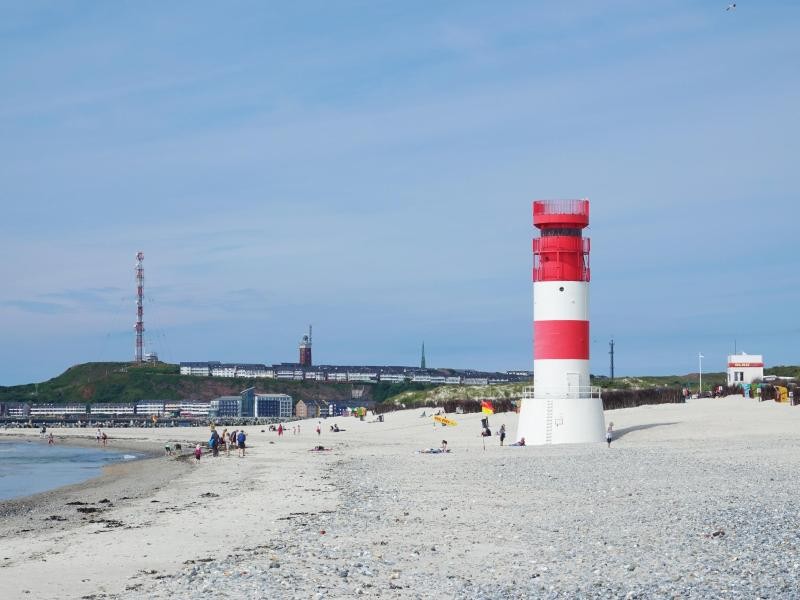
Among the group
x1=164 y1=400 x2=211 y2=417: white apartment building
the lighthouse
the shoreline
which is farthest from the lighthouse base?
x1=164 y1=400 x2=211 y2=417: white apartment building

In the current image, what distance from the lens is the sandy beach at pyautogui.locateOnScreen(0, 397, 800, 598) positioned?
12.5 m

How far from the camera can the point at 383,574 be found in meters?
13.3

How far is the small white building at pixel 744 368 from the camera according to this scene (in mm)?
72500

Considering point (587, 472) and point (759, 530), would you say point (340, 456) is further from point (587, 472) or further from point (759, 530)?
point (759, 530)

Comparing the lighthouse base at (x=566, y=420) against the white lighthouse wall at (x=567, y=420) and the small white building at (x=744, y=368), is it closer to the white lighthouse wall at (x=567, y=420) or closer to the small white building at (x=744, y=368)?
the white lighthouse wall at (x=567, y=420)

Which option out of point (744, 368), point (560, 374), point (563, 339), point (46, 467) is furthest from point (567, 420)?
point (744, 368)

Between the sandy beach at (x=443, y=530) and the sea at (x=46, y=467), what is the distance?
129 inches

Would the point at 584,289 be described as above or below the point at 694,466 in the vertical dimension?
above

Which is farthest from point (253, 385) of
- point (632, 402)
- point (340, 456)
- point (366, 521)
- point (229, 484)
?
point (366, 521)

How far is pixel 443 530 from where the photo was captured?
1692 cm

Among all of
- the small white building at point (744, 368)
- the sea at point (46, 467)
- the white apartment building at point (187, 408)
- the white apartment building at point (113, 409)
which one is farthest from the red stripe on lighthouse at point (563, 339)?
the white apartment building at point (113, 409)

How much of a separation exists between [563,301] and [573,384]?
276 cm

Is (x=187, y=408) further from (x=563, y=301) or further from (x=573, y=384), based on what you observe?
(x=563, y=301)

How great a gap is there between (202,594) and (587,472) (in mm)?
15440
